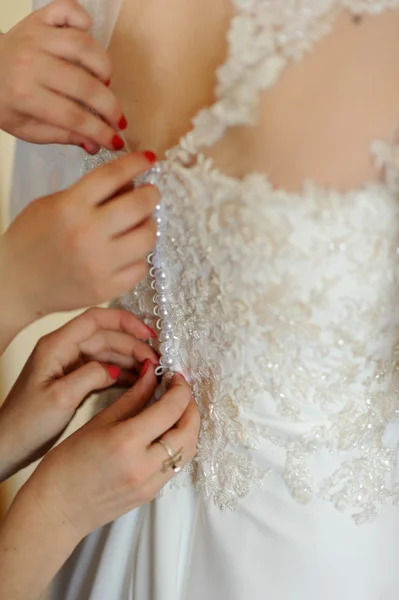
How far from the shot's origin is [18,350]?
1175mm

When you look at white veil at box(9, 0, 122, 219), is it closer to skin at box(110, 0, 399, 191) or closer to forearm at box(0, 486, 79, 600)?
skin at box(110, 0, 399, 191)

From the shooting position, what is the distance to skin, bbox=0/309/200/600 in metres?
0.52

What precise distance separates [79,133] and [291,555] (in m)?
0.45

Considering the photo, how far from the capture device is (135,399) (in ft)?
1.87

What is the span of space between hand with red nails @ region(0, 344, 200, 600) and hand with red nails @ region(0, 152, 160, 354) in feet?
0.44

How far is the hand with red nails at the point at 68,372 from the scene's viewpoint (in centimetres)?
62

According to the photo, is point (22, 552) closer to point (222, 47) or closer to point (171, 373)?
point (171, 373)

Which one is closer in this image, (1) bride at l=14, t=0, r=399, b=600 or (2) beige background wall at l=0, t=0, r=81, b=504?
(1) bride at l=14, t=0, r=399, b=600

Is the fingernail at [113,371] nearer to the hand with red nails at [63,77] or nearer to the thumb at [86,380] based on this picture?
the thumb at [86,380]

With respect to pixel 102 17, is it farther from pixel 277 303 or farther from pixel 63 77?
pixel 277 303

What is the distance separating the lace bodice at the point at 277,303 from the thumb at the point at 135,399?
0.03 meters

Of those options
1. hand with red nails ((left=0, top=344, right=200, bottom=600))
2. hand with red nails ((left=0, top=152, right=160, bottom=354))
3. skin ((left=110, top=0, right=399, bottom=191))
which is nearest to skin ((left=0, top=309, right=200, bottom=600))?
hand with red nails ((left=0, top=344, right=200, bottom=600))

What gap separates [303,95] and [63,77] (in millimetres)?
209

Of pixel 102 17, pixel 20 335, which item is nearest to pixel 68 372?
pixel 102 17
